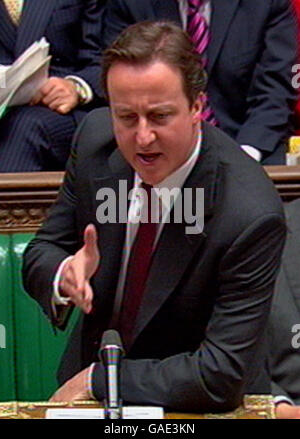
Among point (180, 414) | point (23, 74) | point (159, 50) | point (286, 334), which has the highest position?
→ point (23, 74)

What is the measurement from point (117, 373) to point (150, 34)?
53 cm

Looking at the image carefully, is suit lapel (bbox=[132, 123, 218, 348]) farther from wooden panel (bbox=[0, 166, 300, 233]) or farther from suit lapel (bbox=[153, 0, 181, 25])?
suit lapel (bbox=[153, 0, 181, 25])

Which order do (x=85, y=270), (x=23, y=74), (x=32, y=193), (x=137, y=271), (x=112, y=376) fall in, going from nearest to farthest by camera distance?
1. (x=112, y=376)
2. (x=85, y=270)
3. (x=137, y=271)
4. (x=32, y=193)
5. (x=23, y=74)

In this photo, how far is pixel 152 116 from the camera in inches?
55.9

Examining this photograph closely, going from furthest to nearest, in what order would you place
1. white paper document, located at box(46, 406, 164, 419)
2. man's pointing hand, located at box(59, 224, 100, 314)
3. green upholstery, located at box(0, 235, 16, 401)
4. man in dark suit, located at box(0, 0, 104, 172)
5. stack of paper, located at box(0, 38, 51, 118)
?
1. man in dark suit, located at box(0, 0, 104, 172)
2. stack of paper, located at box(0, 38, 51, 118)
3. green upholstery, located at box(0, 235, 16, 401)
4. man's pointing hand, located at box(59, 224, 100, 314)
5. white paper document, located at box(46, 406, 164, 419)

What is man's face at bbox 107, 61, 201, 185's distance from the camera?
140cm

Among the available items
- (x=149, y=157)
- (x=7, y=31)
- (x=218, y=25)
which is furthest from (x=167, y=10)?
(x=149, y=157)

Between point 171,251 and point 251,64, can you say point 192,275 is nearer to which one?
point 171,251

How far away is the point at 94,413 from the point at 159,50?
492 millimetres

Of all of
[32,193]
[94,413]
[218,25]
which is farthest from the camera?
[218,25]

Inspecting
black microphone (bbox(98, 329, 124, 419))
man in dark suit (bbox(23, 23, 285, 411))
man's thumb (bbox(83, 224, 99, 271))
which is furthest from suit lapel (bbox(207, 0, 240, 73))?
black microphone (bbox(98, 329, 124, 419))

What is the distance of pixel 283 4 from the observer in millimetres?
2262

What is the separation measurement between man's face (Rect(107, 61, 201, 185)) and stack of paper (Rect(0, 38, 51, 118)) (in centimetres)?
67

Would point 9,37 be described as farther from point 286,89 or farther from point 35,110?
point 286,89
